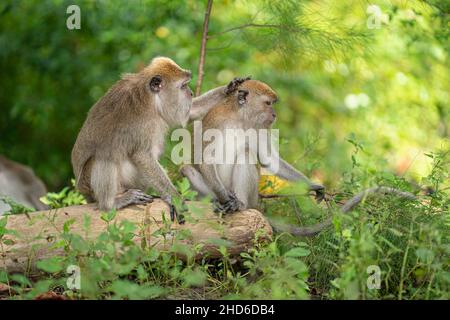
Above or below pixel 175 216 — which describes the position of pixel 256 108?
above

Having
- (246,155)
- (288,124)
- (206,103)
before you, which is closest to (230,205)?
(246,155)

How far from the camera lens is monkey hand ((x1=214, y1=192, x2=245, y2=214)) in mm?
5980

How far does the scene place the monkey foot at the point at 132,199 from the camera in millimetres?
5980

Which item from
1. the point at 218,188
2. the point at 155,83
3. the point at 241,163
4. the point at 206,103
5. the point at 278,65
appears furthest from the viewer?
the point at 278,65

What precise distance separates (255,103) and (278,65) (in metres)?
2.48

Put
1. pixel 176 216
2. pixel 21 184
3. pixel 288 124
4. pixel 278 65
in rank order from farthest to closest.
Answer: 1. pixel 288 124
2. pixel 21 184
3. pixel 278 65
4. pixel 176 216

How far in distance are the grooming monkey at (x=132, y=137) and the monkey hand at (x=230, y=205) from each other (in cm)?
43

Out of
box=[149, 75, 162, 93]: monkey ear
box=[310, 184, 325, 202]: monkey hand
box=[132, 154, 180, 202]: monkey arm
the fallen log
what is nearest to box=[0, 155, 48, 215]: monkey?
the fallen log

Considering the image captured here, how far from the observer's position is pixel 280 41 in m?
7.50

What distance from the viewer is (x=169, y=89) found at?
625cm

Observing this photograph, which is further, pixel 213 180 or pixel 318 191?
pixel 318 191

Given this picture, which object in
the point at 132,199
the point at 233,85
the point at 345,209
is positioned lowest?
the point at 345,209

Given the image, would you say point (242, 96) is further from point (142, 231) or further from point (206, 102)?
point (142, 231)
